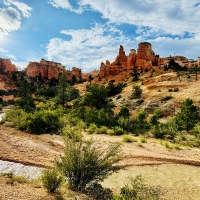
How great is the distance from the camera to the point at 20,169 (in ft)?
33.2

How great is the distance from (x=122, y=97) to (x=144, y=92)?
5.18 m

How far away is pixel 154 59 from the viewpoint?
92.0 meters

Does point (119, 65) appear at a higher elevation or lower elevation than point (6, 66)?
higher

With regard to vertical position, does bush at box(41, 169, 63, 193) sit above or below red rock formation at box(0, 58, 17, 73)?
below

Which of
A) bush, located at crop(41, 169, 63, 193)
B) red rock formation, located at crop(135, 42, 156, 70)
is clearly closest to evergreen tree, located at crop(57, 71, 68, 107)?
red rock formation, located at crop(135, 42, 156, 70)

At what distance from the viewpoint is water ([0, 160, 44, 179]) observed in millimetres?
9459

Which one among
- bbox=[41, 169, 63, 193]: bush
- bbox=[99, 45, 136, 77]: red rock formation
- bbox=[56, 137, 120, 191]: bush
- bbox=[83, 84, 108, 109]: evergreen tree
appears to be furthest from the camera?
bbox=[99, 45, 136, 77]: red rock formation

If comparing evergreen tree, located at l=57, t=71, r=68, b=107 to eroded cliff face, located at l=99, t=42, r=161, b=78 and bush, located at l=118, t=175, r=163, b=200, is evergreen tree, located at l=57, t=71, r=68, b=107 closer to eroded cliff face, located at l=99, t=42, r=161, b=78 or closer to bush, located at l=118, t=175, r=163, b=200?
eroded cliff face, located at l=99, t=42, r=161, b=78

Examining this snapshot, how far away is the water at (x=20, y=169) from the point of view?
9459mm

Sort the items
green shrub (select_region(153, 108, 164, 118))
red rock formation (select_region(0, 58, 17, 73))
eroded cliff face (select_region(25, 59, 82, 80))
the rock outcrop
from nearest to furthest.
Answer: green shrub (select_region(153, 108, 164, 118)) → the rock outcrop → red rock formation (select_region(0, 58, 17, 73)) → eroded cliff face (select_region(25, 59, 82, 80))

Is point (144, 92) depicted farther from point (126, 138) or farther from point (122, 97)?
point (126, 138)

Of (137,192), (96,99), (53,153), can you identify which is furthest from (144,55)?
(137,192)

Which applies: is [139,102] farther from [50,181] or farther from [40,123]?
[50,181]

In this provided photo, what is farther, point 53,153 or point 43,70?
point 43,70
